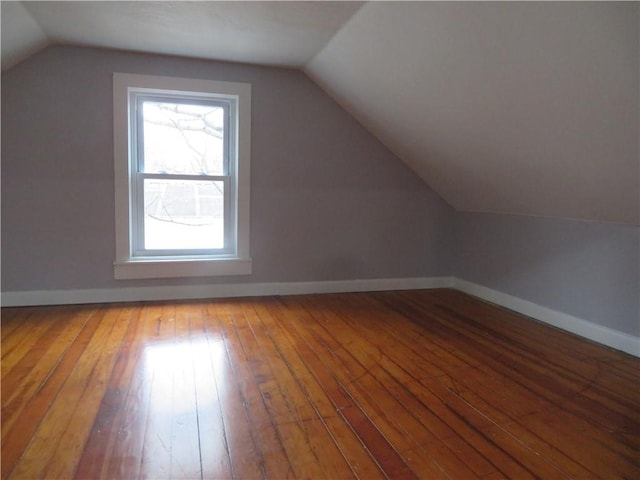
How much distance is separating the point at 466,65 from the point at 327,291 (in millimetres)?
2465

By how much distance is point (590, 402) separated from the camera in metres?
2.06

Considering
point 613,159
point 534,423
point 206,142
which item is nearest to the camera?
point 534,423

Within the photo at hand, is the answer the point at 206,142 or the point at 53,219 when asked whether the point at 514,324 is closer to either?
the point at 206,142

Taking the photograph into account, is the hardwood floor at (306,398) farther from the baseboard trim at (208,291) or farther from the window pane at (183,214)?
the window pane at (183,214)

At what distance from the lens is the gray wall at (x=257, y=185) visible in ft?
10.9

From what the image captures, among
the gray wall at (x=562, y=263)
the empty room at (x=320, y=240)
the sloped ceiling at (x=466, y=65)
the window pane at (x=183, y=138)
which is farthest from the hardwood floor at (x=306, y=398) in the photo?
the window pane at (x=183, y=138)

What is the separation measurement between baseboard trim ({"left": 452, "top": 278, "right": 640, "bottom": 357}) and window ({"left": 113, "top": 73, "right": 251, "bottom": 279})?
232 cm

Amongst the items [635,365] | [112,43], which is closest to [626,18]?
[635,365]

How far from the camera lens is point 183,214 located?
3797mm

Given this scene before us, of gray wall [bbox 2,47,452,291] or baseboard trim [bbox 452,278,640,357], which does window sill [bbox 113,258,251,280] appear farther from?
baseboard trim [bbox 452,278,640,357]

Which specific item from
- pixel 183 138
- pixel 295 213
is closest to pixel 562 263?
pixel 295 213

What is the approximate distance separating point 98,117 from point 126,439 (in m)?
2.77

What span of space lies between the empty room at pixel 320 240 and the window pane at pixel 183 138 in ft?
0.06

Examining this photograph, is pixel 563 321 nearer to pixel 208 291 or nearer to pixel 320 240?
pixel 320 240
